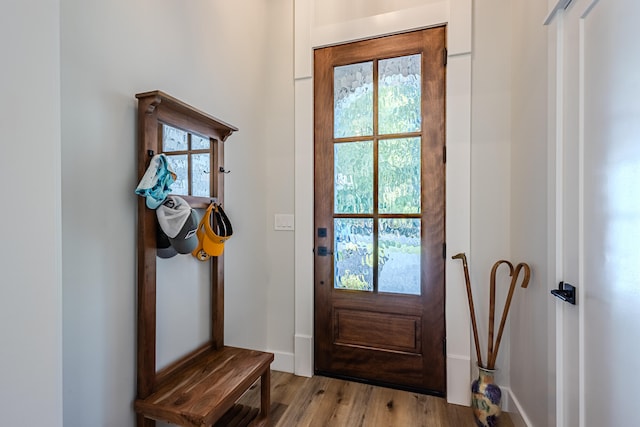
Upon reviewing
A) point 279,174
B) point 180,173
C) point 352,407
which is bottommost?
point 352,407

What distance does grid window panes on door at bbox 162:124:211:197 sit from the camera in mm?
1371

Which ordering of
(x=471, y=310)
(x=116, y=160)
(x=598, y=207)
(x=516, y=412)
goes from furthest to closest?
(x=471, y=310) < (x=516, y=412) < (x=116, y=160) < (x=598, y=207)

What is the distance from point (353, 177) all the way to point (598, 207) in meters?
1.36

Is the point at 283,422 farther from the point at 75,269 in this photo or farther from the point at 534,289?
the point at 534,289

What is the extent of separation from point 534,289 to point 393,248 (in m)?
0.82

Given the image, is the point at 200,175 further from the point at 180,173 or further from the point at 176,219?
the point at 176,219

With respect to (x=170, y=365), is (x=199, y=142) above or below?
above

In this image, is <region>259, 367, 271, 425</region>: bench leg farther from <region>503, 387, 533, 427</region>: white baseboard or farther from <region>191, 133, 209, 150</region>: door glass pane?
<region>503, 387, 533, 427</region>: white baseboard

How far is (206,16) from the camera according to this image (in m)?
1.68

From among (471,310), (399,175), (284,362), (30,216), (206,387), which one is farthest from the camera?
(284,362)

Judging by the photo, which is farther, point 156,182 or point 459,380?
point 459,380

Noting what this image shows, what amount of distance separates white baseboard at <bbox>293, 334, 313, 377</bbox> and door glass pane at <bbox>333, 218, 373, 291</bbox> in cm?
48

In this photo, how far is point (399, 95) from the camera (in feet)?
6.71

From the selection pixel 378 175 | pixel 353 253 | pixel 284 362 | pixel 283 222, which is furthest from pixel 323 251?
pixel 284 362
